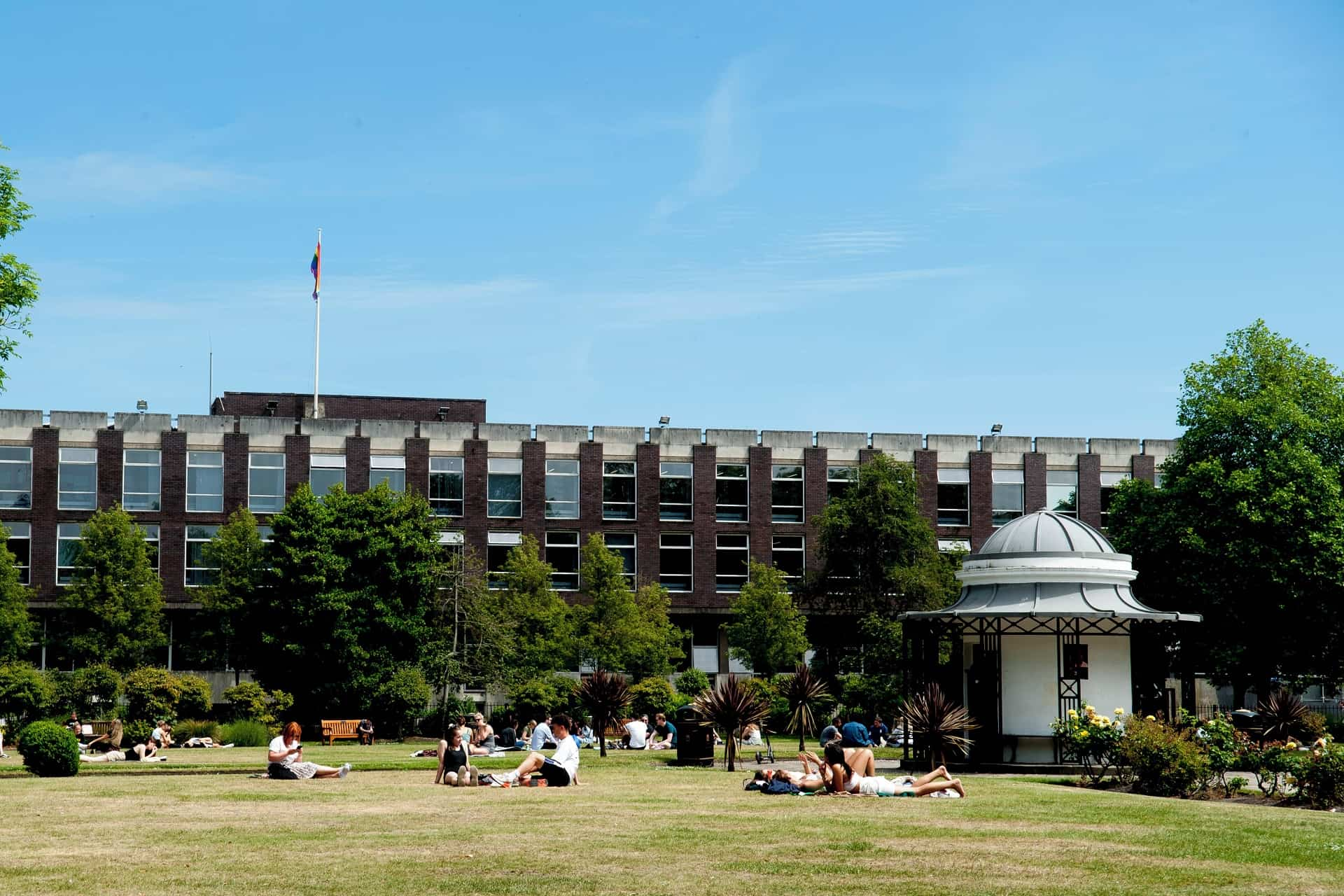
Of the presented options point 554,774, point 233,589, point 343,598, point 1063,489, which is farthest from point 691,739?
point 1063,489

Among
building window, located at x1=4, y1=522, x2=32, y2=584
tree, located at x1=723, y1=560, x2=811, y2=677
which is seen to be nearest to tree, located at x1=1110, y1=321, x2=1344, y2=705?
tree, located at x1=723, y1=560, x2=811, y2=677

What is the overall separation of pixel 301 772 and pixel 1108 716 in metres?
14.9

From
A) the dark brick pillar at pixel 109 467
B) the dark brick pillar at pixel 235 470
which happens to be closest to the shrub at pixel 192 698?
the dark brick pillar at pixel 235 470

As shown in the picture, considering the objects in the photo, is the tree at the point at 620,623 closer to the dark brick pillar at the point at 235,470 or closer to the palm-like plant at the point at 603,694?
the dark brick pillar at the point at 235,470

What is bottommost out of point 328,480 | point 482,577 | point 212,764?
point 212,764

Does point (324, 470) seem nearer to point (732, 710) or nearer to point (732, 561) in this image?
point (732, 561)

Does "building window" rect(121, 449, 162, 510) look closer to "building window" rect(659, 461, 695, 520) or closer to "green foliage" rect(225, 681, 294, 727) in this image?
"green foliage" rect(225, 681, 294, 727)

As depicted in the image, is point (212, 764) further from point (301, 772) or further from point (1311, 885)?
point (1311, 885)

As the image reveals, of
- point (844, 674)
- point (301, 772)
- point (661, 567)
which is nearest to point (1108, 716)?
point (301, 772)

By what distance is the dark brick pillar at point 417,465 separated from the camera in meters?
70.0

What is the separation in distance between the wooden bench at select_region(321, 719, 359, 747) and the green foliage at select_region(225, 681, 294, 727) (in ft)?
9.11

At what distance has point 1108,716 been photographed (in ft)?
98.3

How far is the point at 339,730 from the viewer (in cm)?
4672

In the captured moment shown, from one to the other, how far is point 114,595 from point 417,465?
14894mm
